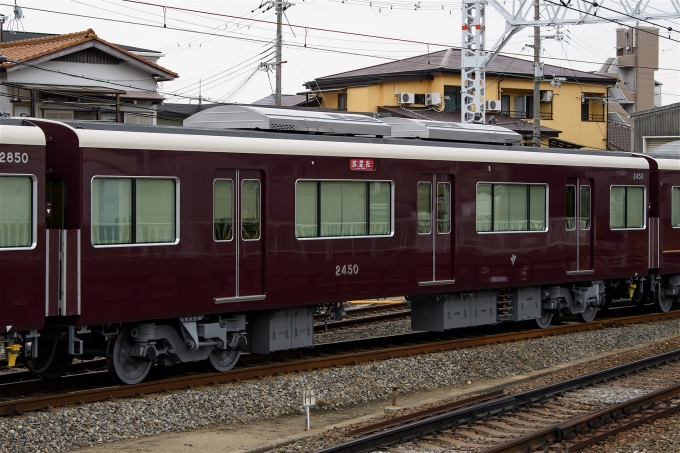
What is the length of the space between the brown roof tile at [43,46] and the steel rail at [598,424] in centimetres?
1933

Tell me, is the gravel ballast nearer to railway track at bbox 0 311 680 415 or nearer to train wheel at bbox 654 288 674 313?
railway track at bbox 0 311 680 415

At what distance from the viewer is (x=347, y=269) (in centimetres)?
1359

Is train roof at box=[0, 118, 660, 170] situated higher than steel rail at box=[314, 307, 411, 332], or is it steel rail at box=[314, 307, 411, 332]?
train roof at box=[0, 118, 660, 170]

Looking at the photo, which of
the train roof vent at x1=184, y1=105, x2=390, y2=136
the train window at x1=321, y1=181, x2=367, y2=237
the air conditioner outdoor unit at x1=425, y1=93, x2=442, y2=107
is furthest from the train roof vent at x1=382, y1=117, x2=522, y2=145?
the air conditioner outdoor unit at x1=425, y1=93, x2=442, y2=107

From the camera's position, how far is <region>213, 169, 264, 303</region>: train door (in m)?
12.1

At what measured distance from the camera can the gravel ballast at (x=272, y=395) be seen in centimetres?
900

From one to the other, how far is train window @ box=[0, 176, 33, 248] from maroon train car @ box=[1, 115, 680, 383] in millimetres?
351

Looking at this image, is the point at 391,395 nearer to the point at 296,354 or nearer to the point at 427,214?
the point at 296,354

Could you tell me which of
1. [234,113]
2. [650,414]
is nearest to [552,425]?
[650,414]

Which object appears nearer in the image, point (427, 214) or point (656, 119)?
point (427, 214)

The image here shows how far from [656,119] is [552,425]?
34055 mm

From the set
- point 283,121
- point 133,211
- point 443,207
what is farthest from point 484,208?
point 133,211

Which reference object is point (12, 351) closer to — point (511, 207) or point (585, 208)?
point (511, 207)

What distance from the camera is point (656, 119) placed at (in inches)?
1618
